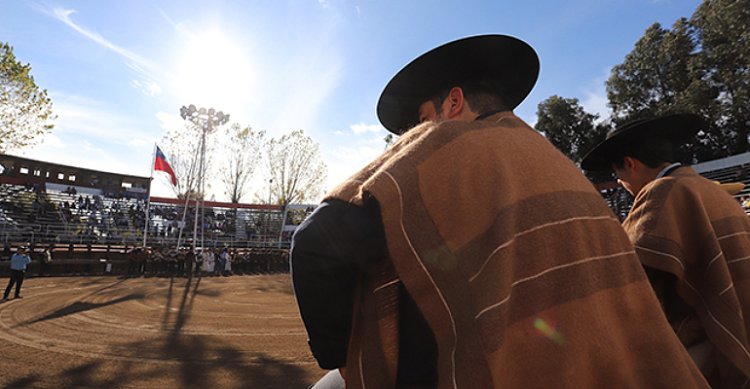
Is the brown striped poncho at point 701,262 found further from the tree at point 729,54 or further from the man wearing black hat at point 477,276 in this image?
the tree at point 729,54

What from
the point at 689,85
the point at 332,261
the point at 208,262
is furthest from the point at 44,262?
the point at 689,85

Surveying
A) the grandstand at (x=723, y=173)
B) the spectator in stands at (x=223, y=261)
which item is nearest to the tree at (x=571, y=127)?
the grandstand at (x=723, y=173)

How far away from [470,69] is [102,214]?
3584 cm

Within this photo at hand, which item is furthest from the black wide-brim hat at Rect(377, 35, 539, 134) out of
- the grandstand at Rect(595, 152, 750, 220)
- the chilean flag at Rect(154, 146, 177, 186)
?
the grandstand at Rect(595, 152, 750, 220)

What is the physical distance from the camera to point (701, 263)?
199 centimetres

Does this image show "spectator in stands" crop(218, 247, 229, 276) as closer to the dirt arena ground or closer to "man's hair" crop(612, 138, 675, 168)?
the dirt arena ground

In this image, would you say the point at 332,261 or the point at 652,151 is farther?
the point at 652,151

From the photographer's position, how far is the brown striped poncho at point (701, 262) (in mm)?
1868

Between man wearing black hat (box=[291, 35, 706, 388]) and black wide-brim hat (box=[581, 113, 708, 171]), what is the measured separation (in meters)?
1.60

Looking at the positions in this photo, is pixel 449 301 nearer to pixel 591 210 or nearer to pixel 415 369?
pixel 415 369

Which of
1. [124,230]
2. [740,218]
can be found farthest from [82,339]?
[124,230]

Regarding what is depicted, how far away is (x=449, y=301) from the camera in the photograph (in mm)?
1059

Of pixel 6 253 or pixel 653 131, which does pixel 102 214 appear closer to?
pixel 6 253

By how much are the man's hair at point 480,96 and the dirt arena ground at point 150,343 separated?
4.76 meters
